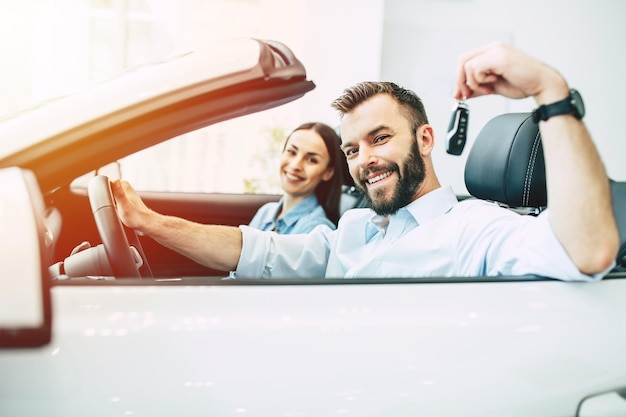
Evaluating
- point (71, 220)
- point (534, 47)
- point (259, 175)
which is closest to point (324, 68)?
point (259, 175)

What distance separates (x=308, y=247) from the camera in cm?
167

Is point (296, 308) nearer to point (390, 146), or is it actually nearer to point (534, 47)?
point (390, 146)

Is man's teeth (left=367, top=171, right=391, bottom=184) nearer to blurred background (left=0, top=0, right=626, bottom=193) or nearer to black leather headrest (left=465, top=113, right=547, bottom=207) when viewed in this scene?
black leather headrest (left=465, top=113, right=547, bottom=207)

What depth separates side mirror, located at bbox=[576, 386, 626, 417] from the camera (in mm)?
874

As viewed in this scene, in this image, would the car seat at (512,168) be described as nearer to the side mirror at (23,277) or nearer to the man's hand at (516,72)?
the man's hand at (516,72)

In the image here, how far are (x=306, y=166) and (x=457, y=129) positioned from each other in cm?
113

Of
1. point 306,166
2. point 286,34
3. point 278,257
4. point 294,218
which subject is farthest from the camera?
point 286,34

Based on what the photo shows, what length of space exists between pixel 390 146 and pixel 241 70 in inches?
27.3

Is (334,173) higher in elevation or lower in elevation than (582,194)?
lower

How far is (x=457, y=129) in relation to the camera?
1.24 metres

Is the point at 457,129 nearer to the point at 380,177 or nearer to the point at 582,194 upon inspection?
the point at 380,177

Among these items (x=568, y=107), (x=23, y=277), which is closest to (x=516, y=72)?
(x=568, y=107)

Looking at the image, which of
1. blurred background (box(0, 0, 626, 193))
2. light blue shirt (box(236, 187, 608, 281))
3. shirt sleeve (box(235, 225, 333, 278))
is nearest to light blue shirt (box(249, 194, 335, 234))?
light blue shirt (box(236, 187, 608, 281))

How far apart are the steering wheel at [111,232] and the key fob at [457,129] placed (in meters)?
0.74
